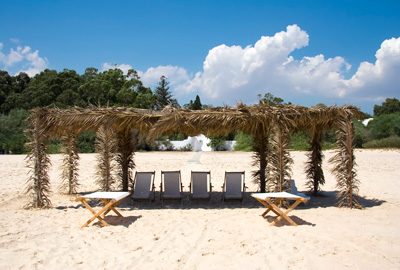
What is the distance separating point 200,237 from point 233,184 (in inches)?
112

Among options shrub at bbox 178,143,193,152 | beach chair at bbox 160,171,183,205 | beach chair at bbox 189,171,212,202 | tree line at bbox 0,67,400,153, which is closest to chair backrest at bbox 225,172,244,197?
beach chair at bbox 189,171,212,202

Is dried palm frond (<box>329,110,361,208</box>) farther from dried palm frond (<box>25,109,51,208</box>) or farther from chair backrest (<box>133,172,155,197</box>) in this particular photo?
dried palm frond (<box>25,109,51,208</box>)

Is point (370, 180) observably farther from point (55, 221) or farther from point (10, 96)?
point (10, 96)

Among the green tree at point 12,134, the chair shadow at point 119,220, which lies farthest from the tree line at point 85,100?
the chair shadow at point 119,220

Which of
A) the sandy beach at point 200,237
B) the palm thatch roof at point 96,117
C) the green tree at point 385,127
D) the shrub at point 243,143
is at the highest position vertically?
the green tree at point 385,127

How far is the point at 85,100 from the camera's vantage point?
40781 mm

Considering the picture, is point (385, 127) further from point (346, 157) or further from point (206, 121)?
point (206, 121)

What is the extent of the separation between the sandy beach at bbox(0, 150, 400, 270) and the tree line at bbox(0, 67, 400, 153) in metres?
20.2

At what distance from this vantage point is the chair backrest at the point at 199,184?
7449 mm

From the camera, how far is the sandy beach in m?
3.83

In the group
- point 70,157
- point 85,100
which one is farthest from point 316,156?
point 85,100

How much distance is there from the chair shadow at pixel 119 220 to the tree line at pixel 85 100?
2083 cm

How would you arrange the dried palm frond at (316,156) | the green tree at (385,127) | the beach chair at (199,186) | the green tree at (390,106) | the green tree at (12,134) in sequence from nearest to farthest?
the beach chair at (199,186) → the dried palm frond at (316,156) → the green tree at (12,134) → the green tree at (385,127) → the green tree at (390,106)

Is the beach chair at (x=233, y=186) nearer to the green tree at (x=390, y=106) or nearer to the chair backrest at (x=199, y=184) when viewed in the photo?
the chair backrest at (x=199, y=184)
